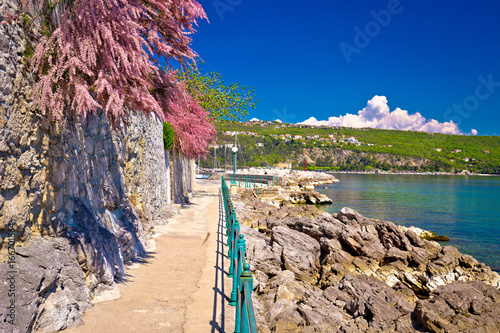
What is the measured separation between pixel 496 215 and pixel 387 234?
27302mm

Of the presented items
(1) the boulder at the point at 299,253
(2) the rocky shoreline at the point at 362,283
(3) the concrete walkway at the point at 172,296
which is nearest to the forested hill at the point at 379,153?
(2) the rocky shoreline at the point at 362,283

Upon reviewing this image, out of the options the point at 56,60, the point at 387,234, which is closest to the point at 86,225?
the point at 56,60

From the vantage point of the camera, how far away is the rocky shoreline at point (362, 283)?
7895 millimetres

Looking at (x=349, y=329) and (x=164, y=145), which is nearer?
(x=349, y=329)

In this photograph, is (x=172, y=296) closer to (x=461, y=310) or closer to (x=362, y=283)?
(x=362, y=283)

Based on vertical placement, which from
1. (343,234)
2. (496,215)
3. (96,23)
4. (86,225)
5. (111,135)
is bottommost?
(496,215)

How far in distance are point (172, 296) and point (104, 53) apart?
4.04m

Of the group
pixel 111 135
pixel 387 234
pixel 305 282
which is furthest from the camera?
pixel 387 234

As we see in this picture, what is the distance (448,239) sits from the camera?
23.4 m

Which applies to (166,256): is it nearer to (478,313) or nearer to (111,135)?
(111,135)

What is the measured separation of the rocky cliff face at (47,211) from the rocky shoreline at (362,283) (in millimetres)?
3151

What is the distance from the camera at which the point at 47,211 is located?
5.16 m

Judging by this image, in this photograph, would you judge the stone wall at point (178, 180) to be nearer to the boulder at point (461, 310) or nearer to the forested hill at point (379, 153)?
the boulder at point (461, 310)

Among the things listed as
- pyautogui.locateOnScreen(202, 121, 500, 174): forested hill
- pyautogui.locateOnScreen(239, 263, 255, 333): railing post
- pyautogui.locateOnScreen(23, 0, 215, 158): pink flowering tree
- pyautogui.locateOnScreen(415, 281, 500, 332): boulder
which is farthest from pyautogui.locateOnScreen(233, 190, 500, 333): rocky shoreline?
pyautogui.locateOnScreen(202, 121, 500, 174): forested hill
